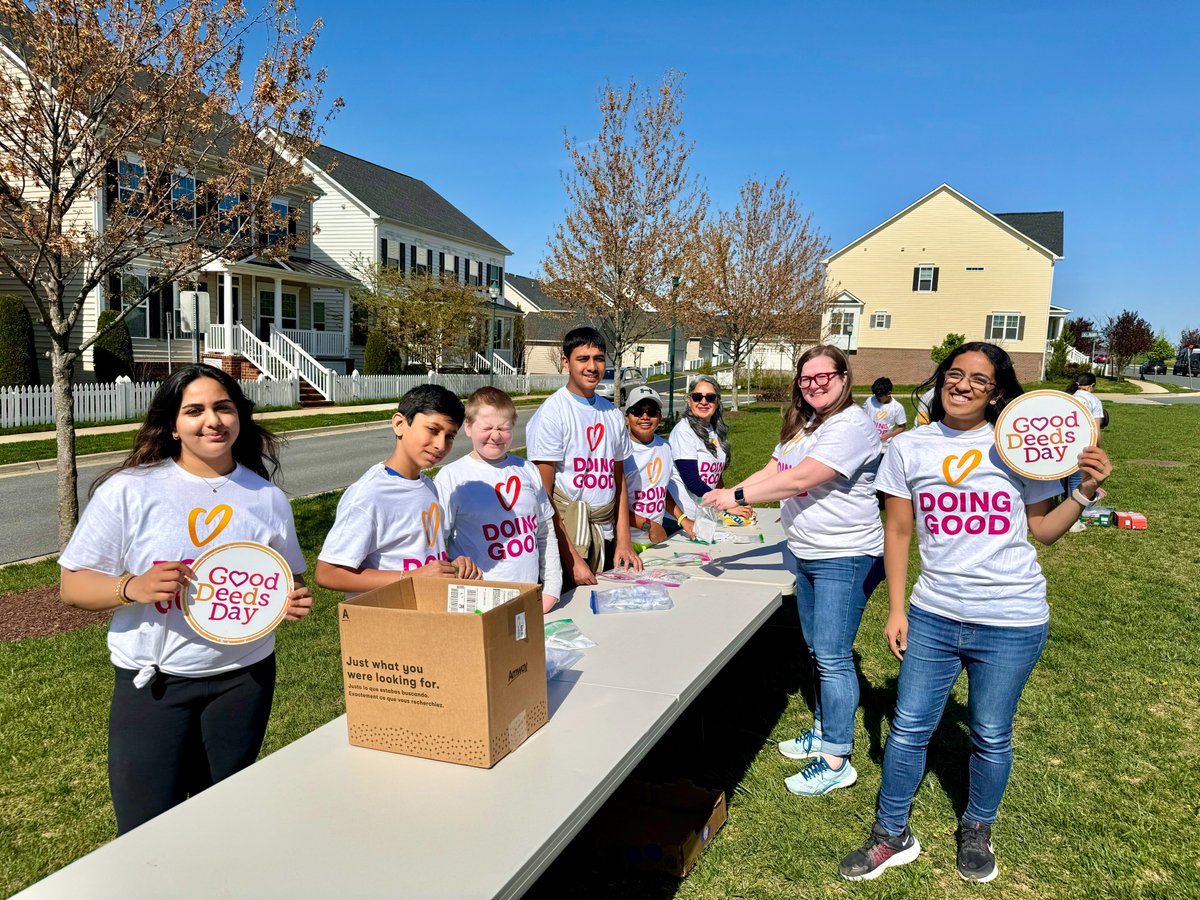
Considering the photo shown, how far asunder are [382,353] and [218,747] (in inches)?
1192

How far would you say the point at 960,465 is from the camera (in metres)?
2.89

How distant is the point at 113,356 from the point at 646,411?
21.7 meters

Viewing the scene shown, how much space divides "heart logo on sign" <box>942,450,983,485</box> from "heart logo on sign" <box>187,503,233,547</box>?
96.7 inches

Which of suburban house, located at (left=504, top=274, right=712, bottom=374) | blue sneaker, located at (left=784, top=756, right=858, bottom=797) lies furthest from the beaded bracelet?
suburban house, located at (left=504, top=274, right=712, bottom=374)

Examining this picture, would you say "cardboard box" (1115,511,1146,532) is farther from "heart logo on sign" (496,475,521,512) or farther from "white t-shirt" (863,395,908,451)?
"heart logo on sign" (496,475,521,512)

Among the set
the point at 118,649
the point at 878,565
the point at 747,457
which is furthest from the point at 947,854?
the point at 747,457

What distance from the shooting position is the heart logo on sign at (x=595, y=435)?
14.1 feet

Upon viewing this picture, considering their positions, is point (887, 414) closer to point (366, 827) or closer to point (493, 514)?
point (493, 514)

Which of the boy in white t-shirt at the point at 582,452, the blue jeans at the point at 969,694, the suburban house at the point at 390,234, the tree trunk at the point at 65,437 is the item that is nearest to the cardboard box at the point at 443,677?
the blue jeans at the point at 969,694

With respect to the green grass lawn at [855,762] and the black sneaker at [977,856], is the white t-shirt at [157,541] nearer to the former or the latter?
the green grass lawn at [855,762]

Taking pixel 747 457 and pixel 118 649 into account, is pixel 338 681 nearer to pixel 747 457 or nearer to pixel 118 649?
pixel 118 649

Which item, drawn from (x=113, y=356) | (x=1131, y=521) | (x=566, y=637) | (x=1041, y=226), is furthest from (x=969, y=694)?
(x=1041, y=226)

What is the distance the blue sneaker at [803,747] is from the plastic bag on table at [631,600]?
1122mm

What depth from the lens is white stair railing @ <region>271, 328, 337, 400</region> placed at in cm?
2664
